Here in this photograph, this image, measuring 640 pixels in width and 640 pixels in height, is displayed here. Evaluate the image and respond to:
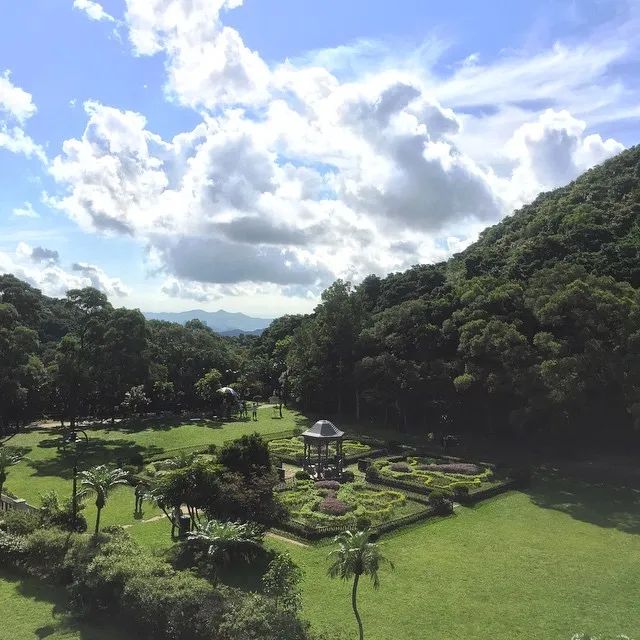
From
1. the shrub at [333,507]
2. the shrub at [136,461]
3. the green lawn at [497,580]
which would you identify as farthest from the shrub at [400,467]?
the shrub at [136,461]

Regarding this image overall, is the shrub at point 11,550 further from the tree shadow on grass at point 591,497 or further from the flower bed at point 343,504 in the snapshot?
the tree shadow on grass at point 591,497

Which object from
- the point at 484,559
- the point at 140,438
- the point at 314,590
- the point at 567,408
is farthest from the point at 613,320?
the point at 140,438

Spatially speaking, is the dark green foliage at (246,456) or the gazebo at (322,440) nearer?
the dark green foliage at (246,456)

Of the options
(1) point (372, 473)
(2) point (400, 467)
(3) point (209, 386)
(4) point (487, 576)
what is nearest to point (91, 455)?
(3) point (209, 386)

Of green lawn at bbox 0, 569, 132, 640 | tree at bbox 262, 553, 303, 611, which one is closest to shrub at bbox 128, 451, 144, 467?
green lawn at bbox 0, 569, 132, 640

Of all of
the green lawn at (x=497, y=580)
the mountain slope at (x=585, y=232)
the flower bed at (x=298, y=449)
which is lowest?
the green lawn at (x=497, y=580)

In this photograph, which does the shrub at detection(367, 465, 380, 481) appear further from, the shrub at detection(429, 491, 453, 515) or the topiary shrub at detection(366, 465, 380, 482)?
the shrub at detection(429, 491, 453, 515)

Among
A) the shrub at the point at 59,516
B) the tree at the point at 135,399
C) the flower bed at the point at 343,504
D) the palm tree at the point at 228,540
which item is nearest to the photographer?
the palm tree at the point at 228,540
